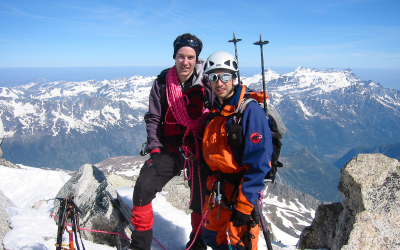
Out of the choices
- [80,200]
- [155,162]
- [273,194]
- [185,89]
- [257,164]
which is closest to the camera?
[257,164]

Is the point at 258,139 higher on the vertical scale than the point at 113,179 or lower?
higher

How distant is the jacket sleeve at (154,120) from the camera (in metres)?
7.08

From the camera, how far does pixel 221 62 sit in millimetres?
5969

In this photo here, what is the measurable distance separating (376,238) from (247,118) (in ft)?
15.7

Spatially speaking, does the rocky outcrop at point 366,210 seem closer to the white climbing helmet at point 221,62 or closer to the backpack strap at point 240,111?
the backpack strap at point 240,111

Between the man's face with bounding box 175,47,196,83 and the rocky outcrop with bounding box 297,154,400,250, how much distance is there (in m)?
5.99

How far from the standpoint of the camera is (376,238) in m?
6.01

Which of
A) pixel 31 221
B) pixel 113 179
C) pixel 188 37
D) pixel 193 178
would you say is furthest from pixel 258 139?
pixel 113 179

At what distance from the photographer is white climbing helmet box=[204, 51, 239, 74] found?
593cm

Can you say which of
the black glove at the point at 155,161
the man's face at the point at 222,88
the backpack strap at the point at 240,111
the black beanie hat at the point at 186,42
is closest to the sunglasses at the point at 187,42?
the black beanie hat at the point at 186,42

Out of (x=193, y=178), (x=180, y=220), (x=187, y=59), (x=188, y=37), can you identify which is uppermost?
(x=188, y=37)

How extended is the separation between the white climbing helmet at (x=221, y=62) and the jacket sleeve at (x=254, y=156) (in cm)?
144

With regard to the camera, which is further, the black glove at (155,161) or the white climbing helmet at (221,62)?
the black glove at (155,161)

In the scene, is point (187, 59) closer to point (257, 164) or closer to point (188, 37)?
point (188, 37)
